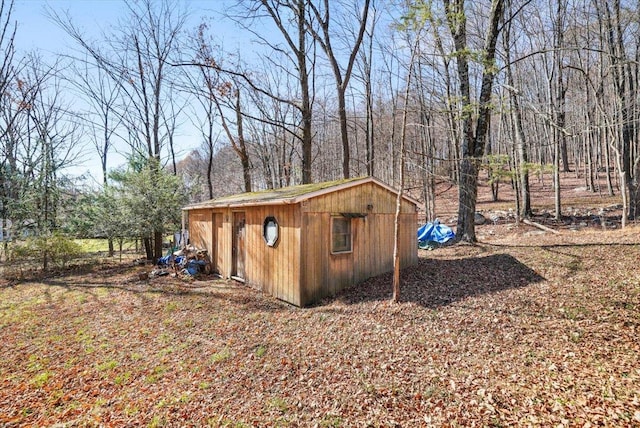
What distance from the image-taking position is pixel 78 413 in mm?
3469

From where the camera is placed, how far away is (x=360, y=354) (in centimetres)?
428

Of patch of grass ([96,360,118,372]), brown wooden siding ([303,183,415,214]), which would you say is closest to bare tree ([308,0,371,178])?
brown wooden siding ([303,183,415,214])

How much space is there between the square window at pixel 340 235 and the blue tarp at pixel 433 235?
507 cm

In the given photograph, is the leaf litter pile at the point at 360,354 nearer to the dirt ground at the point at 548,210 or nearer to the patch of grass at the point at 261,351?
the patch of grass at the point at 261,351

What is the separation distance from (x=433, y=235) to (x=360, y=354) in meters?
8.31

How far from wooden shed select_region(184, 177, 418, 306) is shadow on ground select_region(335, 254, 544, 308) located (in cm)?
54

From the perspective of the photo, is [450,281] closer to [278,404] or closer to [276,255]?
[276,255]

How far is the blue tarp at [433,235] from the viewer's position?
11.3 meters

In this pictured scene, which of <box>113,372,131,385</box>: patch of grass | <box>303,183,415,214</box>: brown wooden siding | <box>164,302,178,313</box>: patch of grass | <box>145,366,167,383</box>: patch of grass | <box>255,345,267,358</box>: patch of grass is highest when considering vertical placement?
<box>303,183,415,214</box>: brown wooden siding

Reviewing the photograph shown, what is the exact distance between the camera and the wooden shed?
649 centimetres

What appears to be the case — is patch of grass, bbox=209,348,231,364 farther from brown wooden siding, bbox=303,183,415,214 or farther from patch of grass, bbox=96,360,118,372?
brown wooden siding, bbox=303,183,415,214

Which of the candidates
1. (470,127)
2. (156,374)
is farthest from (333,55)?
(156,374)

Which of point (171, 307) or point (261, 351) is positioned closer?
point (261, 351)

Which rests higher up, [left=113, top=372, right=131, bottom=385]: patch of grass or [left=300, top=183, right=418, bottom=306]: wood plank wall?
[left=300, top=183, right=418, bottom=306]: wood plank wall
